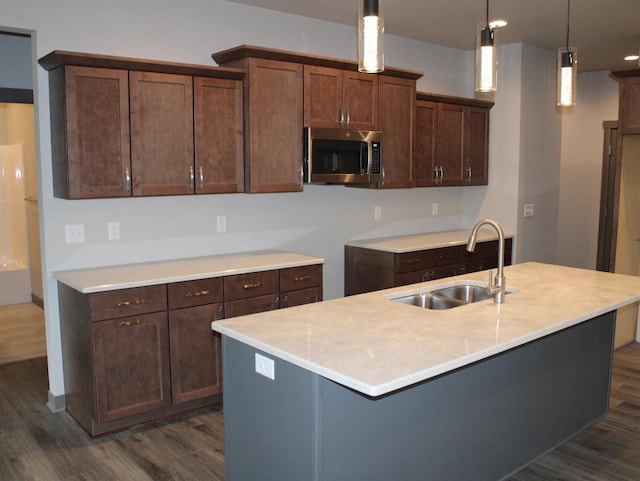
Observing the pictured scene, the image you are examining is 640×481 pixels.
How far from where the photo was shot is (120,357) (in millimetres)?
3322

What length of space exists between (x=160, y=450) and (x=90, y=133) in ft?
5.92

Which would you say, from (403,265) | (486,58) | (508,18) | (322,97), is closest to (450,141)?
(508,18)

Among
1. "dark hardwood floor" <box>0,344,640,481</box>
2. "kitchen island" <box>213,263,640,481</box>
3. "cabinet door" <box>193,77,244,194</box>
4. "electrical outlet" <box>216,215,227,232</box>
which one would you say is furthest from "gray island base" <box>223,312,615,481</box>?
"electrical outlet" <box>216,215,227,232</box>

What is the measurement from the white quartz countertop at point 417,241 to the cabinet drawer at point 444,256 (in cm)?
5

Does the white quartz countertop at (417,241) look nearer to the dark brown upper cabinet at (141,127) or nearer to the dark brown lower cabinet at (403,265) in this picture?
the dark brown lower cabinet at (403,265)

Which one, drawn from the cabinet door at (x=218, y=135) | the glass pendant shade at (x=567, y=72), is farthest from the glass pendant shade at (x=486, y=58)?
the cabinet door at (x=218, y=135)

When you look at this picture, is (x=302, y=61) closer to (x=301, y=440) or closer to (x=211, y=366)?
(x=211, y=366)

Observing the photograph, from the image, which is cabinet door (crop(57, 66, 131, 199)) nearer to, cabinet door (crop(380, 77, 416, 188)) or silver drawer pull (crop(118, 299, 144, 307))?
silver drawer pull (crop(118, 299, 144, 307))

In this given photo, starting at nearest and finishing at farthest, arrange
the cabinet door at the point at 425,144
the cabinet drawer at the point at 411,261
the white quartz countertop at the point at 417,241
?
the cabinet drawer at the point at 411,261, the white quartz countertop at the point at 417,241, the cabinet door at the point at 425,144

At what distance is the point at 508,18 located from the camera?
4.67 metres

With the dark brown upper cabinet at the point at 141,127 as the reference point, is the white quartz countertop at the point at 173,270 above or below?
below

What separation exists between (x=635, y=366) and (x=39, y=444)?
4117mm

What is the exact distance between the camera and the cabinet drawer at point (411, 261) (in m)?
4.66

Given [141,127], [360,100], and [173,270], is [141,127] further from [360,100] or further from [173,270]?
[360,100]
